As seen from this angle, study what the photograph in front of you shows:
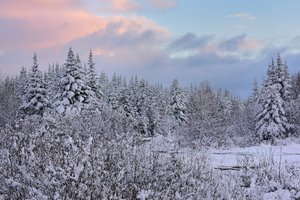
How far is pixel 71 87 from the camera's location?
128ft

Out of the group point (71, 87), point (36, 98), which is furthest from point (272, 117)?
point (36, 98)

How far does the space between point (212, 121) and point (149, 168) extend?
33.3 metres

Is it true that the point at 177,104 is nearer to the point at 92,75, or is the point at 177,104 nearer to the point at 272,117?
the point at 92,75

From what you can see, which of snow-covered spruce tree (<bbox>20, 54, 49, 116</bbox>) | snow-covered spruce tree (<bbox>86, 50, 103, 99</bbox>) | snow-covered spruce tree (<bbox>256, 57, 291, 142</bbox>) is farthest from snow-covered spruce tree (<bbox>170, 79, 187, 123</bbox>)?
snow-covered spruce tree (<bbox>20, 54, 49, 116</bbox>)

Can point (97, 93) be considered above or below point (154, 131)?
above

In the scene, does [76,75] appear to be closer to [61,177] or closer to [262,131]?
[262,131]

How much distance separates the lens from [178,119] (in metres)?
63.8

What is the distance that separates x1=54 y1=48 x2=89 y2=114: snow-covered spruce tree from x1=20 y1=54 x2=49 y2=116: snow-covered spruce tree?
383 centimetres

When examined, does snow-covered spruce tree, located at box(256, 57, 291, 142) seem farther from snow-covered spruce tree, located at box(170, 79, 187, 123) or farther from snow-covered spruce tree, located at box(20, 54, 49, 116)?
snow-covered spruce tree, located at box(20, 54, 49, 116)

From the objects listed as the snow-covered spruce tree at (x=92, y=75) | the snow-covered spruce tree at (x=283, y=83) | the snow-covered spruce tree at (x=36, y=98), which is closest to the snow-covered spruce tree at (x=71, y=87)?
the snow-covered spruce tree at (x=36, y=98)

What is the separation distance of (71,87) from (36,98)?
586cm

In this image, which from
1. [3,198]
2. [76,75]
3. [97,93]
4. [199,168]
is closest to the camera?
[3,198]

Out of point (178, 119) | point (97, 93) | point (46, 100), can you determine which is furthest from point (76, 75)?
point (178, 119)

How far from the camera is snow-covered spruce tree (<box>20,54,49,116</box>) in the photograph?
4281 cm
